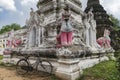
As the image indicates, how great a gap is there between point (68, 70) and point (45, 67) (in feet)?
5.49

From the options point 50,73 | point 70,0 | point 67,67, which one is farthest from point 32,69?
point 70,0

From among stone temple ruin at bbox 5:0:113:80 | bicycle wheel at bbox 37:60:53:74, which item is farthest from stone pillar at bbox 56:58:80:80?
bicycle wheel at bbox 37:60:53:74

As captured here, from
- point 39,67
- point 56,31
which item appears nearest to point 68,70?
point 39,67

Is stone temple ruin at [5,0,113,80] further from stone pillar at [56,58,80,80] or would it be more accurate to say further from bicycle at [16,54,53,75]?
stone pillar at [56,58,80,80]

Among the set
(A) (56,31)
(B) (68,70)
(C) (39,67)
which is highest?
(A) (56,31)

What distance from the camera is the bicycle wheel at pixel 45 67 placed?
19.9 ft

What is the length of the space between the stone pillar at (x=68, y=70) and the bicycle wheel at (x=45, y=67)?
0.88m

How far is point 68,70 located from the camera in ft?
16.0

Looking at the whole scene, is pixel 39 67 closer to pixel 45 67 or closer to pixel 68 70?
pixel 45 67

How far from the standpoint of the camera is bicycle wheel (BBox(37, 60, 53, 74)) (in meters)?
6.06

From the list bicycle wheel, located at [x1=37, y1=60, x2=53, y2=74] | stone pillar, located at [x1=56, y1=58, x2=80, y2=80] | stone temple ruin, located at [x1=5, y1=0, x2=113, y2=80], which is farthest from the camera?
stone temple ruin, located at [x1=5, y1=0, x2=113, y2=80]

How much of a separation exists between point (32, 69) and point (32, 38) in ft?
7.59

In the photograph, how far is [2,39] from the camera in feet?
86.7

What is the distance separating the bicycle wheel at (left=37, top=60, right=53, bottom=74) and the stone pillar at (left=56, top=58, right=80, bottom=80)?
88 cm
